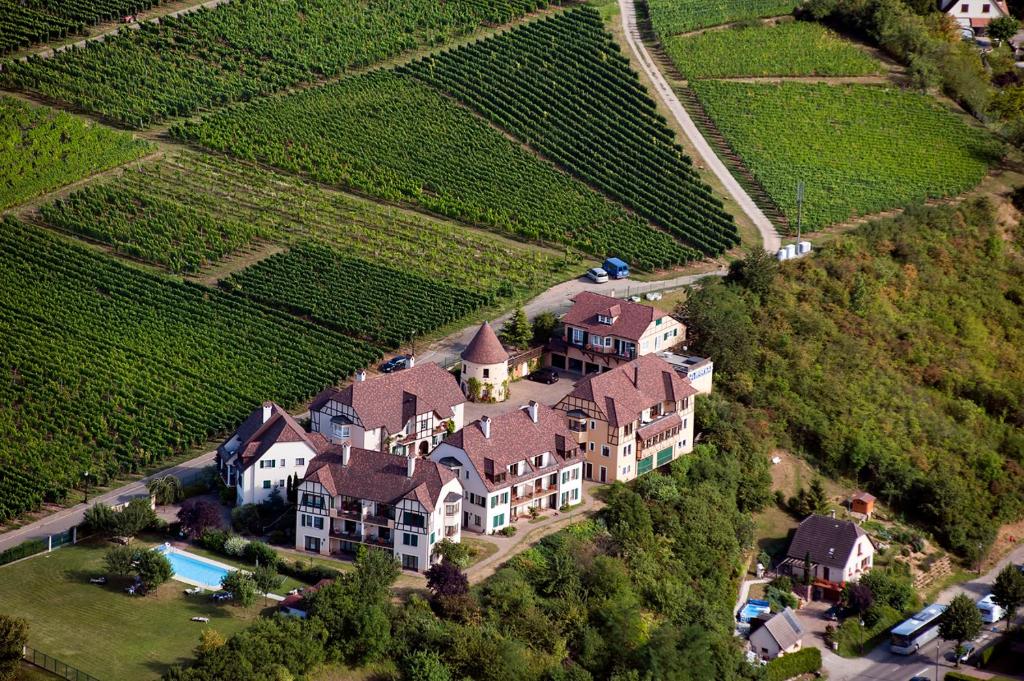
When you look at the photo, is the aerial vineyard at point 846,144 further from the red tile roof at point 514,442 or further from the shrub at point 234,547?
the shrub at point 234,547

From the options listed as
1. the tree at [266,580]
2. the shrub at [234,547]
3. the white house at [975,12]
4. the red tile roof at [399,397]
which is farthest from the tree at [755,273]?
the white house at [975,12]

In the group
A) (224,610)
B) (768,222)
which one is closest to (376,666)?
(224,610)

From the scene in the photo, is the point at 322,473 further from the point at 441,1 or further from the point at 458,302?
the point at 441,1

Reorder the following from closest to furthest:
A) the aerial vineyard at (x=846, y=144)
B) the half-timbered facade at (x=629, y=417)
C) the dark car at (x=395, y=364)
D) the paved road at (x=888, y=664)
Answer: the paved road at (x=888, y=664) < the half-timbered facade at (x=629, y=417) < the dark car at (x=395, y=364) < the aerial vineyard at (x=846, y=144)

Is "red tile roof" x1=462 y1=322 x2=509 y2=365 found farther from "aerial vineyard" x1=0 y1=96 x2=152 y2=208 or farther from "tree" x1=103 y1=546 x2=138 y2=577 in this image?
"aerial vineyard" x1=0 y1=96 x2=152 y2=208

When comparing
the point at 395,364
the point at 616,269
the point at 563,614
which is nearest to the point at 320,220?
the point at 616,269
